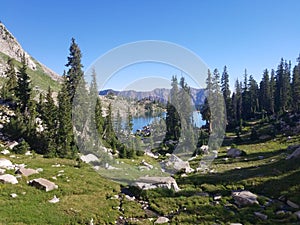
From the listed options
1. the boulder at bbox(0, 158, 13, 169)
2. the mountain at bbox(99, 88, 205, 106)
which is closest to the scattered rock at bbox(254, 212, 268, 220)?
the boulder at bbox(0, 158, 13, 169)

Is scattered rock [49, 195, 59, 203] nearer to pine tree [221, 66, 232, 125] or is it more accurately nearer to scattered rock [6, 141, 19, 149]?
scattered rock [6, 141, 19, 149]

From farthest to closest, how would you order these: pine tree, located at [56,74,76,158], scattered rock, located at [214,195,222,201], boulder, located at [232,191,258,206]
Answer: pine tree, located at [56,74,76,158] → scattered rock, located at [214,195,222,201] → boulder, located at [232,191,258,206]

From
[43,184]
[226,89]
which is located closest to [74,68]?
[43,184]

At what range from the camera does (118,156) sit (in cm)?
4478

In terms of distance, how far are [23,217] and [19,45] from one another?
664 ft

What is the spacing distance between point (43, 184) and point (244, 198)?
16.9 meters

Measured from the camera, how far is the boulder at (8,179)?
2078 centimetres

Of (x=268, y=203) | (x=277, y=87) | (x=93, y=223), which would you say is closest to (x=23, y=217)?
(x=93, y=223)

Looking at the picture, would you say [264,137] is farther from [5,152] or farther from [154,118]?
[154,118]

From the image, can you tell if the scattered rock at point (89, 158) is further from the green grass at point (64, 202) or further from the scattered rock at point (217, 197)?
the scattered rock at point (217, 197)

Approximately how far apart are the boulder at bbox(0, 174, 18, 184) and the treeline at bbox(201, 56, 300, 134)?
70.4 meters

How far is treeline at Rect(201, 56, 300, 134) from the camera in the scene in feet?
280

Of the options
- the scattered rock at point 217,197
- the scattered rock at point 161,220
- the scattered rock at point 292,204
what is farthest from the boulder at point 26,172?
the scattered rock at point 292,204

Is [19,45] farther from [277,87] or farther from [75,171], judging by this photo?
[75,171]
